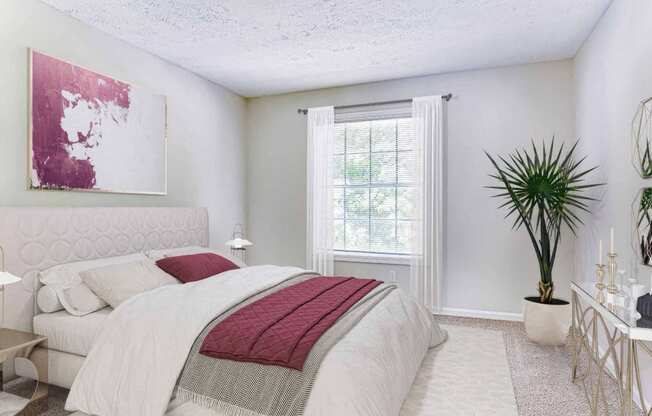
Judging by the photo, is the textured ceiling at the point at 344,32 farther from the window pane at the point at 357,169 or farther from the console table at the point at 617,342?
the console table at the point at 617,342

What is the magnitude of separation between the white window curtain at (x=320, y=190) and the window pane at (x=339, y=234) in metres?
0.11

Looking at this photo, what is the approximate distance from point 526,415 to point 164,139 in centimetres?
362

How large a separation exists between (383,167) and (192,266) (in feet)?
7.89

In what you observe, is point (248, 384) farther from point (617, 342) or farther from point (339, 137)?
point (339, 137)

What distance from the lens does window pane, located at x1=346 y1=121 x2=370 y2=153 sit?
4.56 meters

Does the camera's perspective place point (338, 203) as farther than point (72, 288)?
Yes

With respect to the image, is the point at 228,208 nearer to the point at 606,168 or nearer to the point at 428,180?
the point at 428,180

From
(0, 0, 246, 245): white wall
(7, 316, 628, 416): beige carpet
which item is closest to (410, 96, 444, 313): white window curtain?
(7, 316, 628, 416): beige carpet

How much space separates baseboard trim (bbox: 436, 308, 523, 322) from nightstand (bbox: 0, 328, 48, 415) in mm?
3435

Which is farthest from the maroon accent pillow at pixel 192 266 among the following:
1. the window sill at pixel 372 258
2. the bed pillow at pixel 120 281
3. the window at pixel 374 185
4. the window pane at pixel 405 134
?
the window pane at pixel 405 134

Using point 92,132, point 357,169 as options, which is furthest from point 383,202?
point 92,132

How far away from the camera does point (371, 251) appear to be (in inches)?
179

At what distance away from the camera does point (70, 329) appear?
2.33 meters

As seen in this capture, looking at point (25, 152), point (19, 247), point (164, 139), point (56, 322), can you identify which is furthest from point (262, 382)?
point (164, 139)
